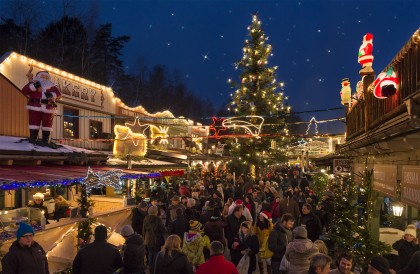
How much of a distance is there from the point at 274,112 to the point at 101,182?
2120 cm

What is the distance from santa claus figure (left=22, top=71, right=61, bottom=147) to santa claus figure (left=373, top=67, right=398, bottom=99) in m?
9.80

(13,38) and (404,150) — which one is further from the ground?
(13,38)

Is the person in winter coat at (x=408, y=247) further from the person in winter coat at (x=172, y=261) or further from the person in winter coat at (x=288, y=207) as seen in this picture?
the person in winter coat at (x=288, y=207)

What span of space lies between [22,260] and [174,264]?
2284mm

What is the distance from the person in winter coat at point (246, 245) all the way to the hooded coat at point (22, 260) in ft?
13.1

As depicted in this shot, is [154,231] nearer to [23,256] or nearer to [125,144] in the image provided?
[23,256]

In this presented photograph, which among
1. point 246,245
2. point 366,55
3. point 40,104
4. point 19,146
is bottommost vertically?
point 246,245

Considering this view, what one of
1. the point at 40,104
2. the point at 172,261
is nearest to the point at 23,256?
the point at 172,261

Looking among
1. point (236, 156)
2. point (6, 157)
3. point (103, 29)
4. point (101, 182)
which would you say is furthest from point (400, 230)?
point (103, 29)

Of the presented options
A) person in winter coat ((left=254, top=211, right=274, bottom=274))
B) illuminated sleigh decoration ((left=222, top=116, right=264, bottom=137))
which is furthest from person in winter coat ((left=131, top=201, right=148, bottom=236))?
illuminated sleigh decoration ((left=222, top=116, right=264, bottom=137))

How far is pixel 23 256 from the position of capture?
20.5 feet

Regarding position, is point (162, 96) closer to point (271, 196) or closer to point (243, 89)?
point (243, 89)

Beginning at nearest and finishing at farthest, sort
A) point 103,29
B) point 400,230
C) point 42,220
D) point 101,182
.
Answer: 1. point 42,220
2. point 101,182
3. point 400,230
4. point 103,29

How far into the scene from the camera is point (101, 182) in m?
Answer: 11.4
